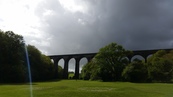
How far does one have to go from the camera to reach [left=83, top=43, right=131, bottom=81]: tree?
63.6 m

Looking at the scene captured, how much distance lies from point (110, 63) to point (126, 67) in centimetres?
946

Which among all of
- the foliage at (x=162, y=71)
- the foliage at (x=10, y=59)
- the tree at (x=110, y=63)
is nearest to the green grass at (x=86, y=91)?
the foliage at (x=162, y=71)

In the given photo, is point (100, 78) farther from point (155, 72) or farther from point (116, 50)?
point (155, 72)

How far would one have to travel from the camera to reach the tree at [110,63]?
63625 millimetres

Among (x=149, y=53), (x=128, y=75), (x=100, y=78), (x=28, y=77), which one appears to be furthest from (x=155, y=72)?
(x=28, y=77)

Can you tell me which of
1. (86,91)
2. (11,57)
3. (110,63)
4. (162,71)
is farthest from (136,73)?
(86,91)

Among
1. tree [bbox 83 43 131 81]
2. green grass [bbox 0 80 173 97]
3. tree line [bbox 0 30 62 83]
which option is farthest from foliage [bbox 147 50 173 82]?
tree line [bbox 0 30 62 83]

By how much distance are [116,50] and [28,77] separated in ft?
84.6

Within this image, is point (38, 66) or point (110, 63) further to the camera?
point (38, 66)

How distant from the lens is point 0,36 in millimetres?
57000

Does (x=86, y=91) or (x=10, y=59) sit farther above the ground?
(x=10, y=59)

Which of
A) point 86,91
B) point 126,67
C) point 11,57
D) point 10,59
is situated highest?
point 11,57

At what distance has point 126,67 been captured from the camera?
2270 inches

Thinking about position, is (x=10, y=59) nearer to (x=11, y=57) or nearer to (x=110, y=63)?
(x=11, y=57)
